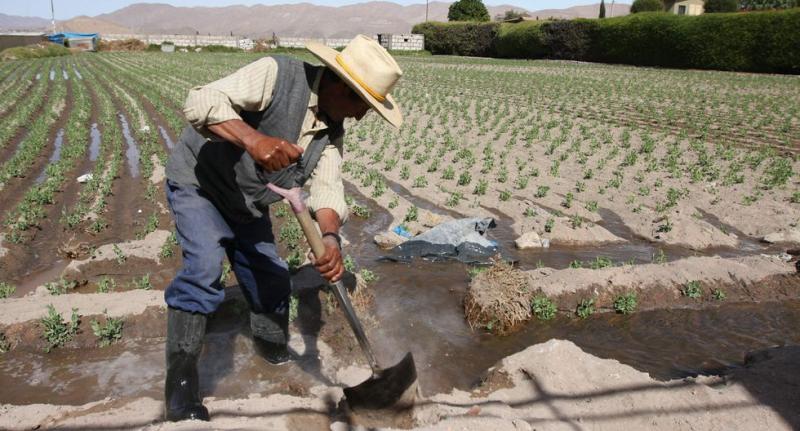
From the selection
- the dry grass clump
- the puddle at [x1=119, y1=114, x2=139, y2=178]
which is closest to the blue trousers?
the dry grass clump

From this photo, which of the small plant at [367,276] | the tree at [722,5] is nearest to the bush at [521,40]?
the tree at [722,5]

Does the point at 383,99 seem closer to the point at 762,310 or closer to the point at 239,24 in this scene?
the point at 762,310

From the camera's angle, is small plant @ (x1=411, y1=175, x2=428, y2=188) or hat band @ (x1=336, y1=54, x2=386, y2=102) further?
small plant @ (x1=411, y1=175, x2=428, y2=188)

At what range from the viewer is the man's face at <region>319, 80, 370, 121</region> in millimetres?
2451

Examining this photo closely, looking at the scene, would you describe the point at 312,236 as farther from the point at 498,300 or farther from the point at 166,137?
the point at 166,137

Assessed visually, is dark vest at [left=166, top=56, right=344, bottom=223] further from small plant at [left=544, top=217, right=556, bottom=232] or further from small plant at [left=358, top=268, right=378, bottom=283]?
small plant at [left=544, top=217, right=556, bottom=232]

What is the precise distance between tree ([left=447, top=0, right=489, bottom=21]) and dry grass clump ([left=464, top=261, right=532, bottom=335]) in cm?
5673

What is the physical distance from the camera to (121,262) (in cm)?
491

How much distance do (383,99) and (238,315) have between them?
2.14 meters

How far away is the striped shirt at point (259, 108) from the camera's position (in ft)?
7.04

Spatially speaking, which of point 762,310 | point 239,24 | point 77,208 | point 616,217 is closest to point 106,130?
point 77,208

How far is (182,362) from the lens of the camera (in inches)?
98.3

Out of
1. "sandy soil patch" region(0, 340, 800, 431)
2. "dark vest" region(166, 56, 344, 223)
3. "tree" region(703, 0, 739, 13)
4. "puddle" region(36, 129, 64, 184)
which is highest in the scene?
"tree" region(703, 0, 739, 13)

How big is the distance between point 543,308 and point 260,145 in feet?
9.14
